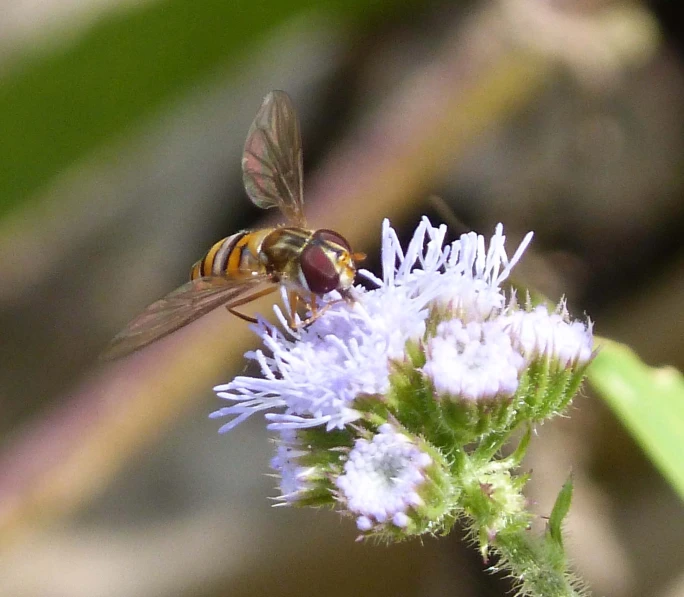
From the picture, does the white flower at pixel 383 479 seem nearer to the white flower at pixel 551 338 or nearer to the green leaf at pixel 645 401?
the white flower at pixel 551 338

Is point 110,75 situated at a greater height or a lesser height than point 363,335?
greater

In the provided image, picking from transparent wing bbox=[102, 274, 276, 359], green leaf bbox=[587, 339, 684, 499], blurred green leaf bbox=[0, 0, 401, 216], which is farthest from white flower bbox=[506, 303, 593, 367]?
blurred green leaf bbox=[0, 0, 401, 216]

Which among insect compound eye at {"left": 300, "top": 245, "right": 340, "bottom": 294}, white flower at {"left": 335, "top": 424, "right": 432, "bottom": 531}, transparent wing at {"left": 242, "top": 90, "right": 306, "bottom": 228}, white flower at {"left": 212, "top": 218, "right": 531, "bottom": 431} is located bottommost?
white flower at {"left": 335, "top": 424, "right": 432, "bottom": 531}

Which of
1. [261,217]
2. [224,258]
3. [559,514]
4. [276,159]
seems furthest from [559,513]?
[261,217]

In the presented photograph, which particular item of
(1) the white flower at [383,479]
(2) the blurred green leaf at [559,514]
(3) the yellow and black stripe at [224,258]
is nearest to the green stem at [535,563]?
(2) the blurred green leaf at [559,514]

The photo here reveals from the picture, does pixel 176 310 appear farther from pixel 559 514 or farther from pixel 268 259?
pixel 559 514

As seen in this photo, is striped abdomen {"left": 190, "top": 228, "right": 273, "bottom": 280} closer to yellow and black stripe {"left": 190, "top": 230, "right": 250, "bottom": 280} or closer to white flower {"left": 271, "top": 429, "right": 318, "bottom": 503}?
yellow and black stripe {"left": 190, "top": 230, "right": 250, "bottom": 280}

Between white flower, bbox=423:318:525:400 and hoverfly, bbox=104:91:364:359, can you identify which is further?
hoverfly, bbox=104:91:364:359
